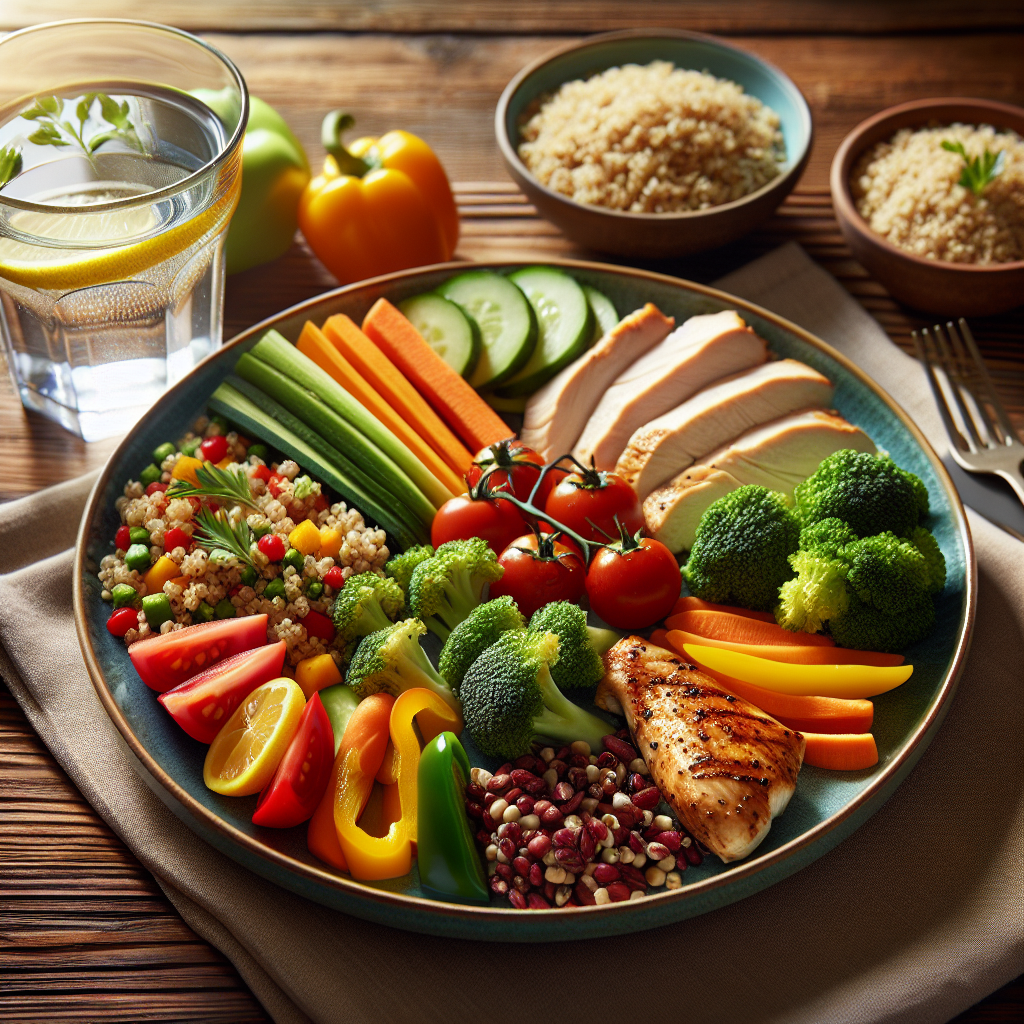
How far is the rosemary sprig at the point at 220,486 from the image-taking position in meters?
2.90

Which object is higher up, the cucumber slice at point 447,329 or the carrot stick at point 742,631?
the cucumber slice at point 447,329

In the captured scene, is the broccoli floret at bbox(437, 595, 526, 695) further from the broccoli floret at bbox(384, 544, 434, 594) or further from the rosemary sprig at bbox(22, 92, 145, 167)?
the rosemary sprig at bbox(22, 92, 145, 167)

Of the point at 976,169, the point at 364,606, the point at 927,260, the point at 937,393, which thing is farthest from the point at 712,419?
the point at 976,169

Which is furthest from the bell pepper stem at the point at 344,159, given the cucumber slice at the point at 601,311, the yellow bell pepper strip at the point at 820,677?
the yellow bell pepper strip at the point at 820,677

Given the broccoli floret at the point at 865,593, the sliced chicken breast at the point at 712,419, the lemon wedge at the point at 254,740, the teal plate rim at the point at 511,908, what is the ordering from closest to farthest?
the teal plate rim at the point at 511,908, the lemon wedge at the point at 254,740, the broccoli floret at the point at 865,593, the sliced chicken breast at the point at 712,419

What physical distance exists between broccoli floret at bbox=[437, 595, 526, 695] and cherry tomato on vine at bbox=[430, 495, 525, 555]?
1.05ft

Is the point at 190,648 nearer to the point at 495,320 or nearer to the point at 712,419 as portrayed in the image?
the point at 495,320

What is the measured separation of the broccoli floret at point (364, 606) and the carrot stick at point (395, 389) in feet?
2.02

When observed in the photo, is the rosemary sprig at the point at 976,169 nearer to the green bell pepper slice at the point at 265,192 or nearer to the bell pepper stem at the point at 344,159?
the bell pepper stem at the point at 344,159

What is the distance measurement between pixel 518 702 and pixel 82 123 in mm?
2386

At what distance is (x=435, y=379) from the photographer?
337cm

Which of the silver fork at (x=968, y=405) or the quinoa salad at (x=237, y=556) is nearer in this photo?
the quinoa salad at (x=237, y=556)

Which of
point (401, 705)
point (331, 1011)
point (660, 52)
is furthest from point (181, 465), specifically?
point (660, 52)

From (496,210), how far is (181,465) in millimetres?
2037
